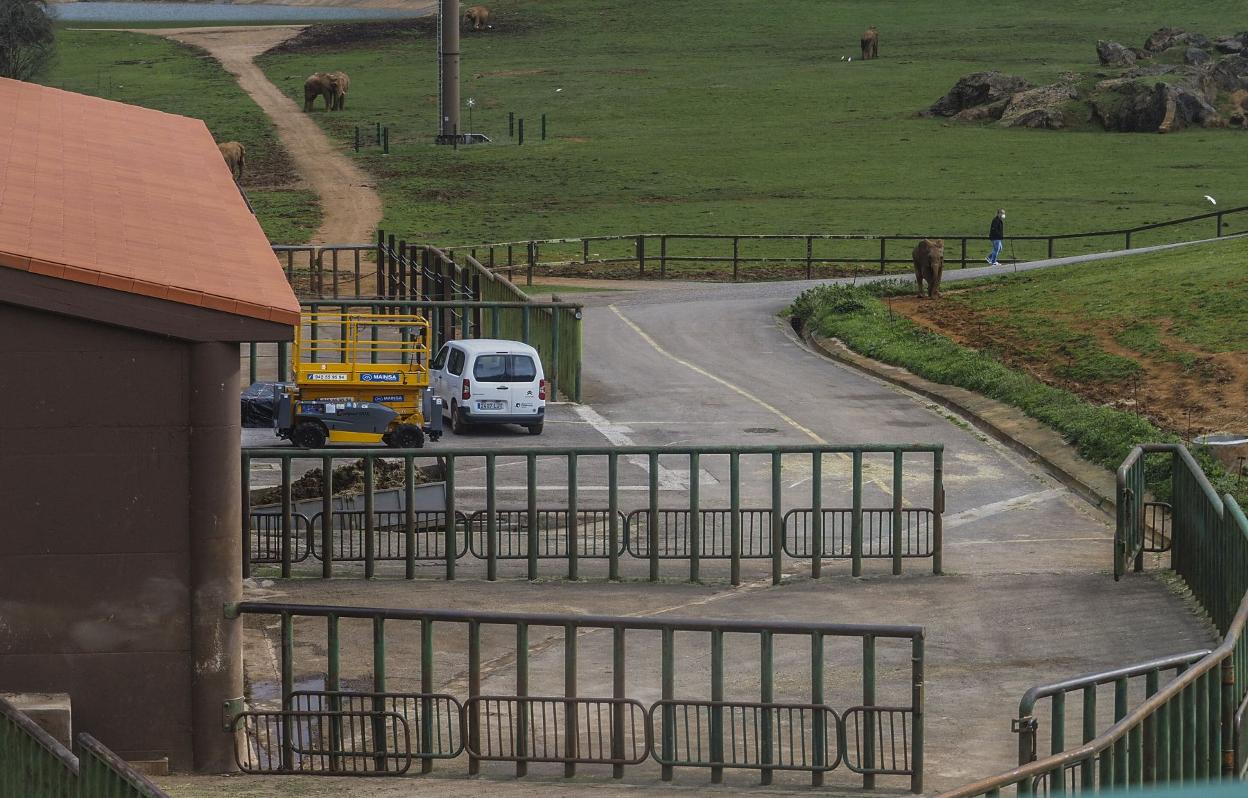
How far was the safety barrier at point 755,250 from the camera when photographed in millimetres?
51344

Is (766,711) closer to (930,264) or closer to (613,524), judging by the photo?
(613,524)

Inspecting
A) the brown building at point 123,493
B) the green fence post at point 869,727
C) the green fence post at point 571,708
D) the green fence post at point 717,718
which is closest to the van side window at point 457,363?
the brown building at point 123,493

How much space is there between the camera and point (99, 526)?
1360cm

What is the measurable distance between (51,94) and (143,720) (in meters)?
17.9

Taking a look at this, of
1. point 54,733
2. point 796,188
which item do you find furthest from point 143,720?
point 796,188

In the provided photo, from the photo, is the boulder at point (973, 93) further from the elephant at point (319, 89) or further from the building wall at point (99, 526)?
the building wall at point (99, 526)

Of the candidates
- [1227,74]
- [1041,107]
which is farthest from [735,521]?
[1227,74]

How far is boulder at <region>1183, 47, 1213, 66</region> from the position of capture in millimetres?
83750

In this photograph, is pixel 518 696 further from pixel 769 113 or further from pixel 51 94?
pixel 769 113

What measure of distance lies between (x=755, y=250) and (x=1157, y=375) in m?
24.2

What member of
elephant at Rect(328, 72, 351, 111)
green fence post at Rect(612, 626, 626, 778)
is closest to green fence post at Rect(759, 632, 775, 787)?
green fence post at Rect(612, 626, 626, 778)

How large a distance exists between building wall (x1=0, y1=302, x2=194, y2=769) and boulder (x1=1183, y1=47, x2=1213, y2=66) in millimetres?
75545

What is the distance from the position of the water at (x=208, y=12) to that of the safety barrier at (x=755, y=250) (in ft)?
264

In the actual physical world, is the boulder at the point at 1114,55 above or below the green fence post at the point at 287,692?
above
